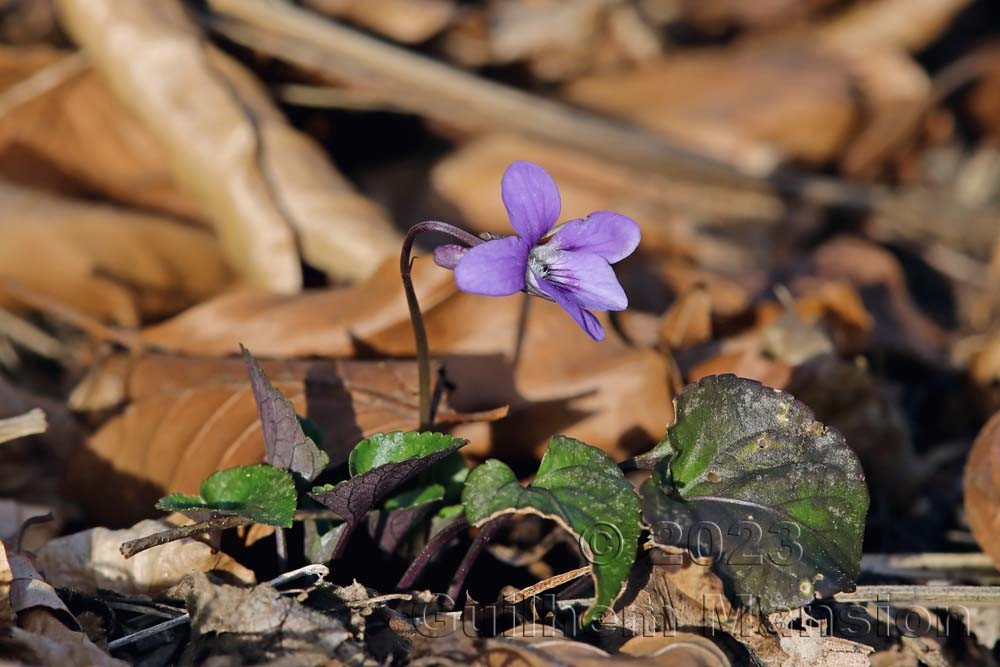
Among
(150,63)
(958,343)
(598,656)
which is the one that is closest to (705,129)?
(958,343)

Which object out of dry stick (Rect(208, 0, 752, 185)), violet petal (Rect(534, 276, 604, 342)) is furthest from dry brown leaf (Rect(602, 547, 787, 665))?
dry stick (Rect(208, 0, 752, 185))

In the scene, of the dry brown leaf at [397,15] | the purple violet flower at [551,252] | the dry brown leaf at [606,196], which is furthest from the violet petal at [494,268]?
the dry brown leaf at [397,15]

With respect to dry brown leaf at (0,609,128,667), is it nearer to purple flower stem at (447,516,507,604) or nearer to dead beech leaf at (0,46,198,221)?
purple flower stem at (447,516,507,604)

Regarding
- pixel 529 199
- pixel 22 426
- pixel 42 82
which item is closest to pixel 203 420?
pixel 22 426

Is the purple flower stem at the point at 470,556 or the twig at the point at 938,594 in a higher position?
the purple flower stem at the point at 470,556

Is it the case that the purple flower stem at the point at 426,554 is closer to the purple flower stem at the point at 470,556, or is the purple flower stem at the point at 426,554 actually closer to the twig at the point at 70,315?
the purple flower stem at the point at 470,556

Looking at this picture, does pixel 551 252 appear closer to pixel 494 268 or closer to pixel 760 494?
pixel 494 268
